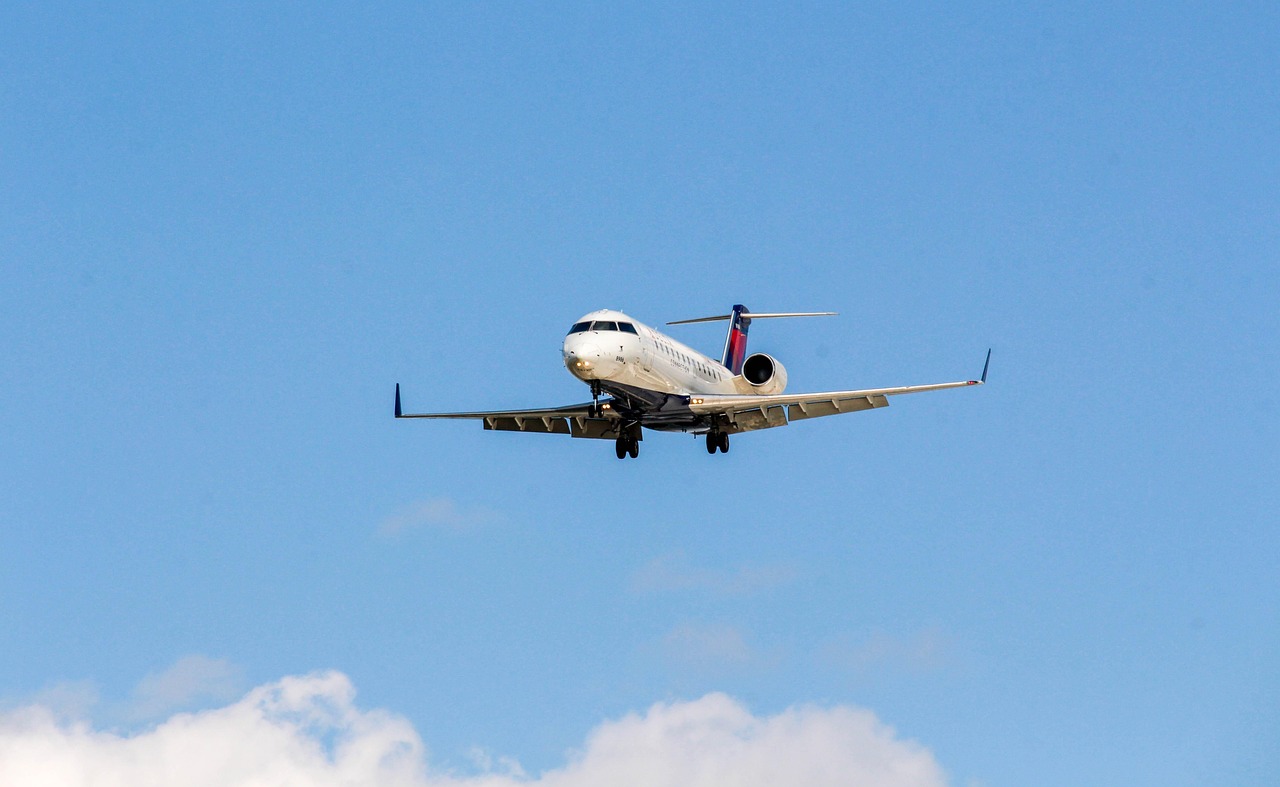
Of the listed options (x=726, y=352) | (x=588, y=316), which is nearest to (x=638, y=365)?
(x=588, y=316)

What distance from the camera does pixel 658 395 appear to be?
149 feet

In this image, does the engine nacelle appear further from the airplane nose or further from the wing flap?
the airplane nose

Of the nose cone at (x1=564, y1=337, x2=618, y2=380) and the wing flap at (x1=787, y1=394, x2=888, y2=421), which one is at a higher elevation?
the wing flap at (x1=787, y1=394, x2=888, y2=421)

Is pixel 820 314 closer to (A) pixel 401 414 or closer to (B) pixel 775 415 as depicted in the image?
(B) pixel 775 415

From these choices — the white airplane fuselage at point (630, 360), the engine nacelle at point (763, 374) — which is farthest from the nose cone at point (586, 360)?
the engine nacelle at point (763, 374)

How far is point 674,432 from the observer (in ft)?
156

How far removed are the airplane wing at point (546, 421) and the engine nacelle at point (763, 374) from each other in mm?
5076

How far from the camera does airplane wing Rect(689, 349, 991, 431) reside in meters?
46.2

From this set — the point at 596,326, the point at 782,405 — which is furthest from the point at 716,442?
the point at 596,326

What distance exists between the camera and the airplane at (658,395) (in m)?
43.4

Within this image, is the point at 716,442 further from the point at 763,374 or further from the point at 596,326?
the point at 596,326

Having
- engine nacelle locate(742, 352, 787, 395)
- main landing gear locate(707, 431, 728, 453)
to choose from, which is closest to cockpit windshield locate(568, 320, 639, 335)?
main landing gear locate(707, 431, 728, 453)

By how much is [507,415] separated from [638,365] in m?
5.98

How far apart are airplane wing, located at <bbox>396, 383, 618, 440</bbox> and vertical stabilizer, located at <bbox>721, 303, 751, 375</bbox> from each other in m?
6.38
